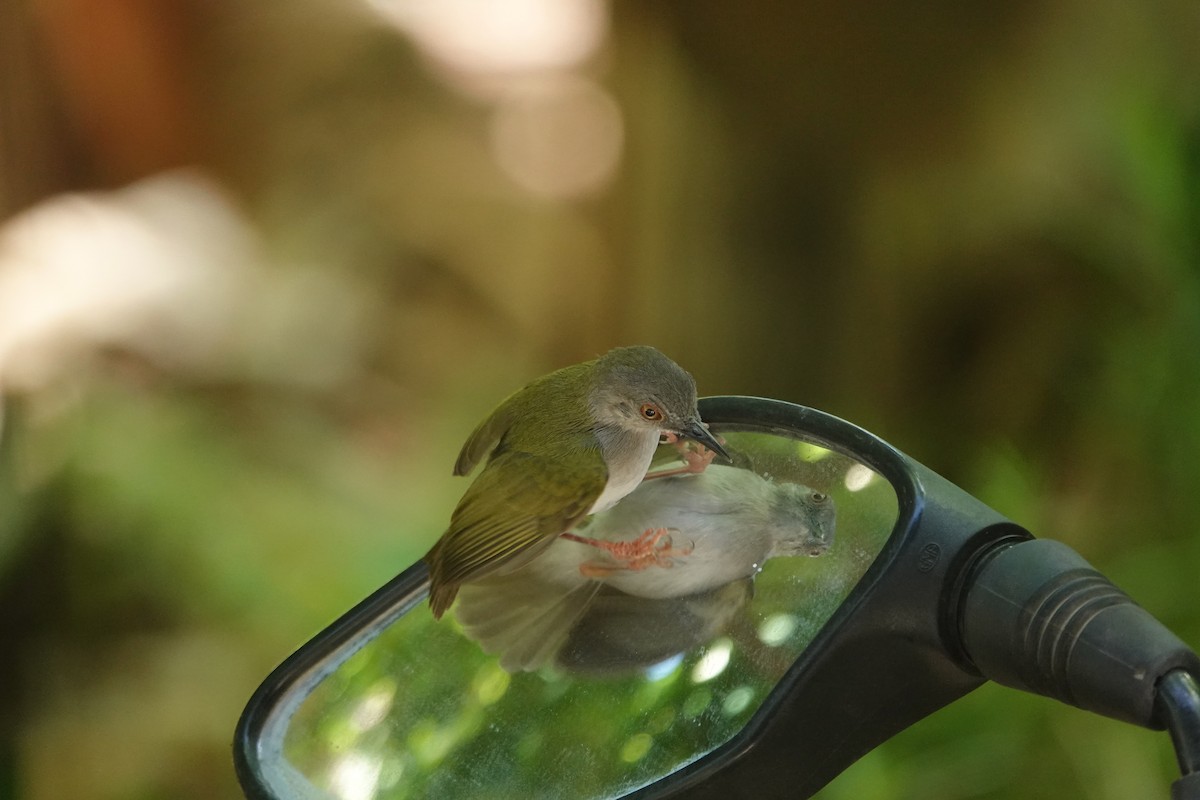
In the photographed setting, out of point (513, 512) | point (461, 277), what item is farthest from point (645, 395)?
point (461, 277)

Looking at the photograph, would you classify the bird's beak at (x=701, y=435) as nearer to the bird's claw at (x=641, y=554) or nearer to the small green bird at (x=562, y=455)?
the small green bird at (x=562, y=455)

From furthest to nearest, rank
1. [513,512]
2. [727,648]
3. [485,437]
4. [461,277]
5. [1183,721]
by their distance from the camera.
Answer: [461,277] → [485,437] → [513,512] → [727,648] → [1183,721]

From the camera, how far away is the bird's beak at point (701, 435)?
981mm

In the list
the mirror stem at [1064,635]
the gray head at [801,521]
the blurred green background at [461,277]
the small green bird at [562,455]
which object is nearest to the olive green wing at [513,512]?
the small green bird at [562,455]

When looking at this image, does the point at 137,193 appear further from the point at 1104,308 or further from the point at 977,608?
the point at 977,608

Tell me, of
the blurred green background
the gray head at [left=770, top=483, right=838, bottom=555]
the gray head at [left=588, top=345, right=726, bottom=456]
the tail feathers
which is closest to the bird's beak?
the gray head at [left=588, top=345, right=726, bottom=456]

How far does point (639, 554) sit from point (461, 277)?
2001 millimetres

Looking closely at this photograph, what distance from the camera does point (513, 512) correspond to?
0.97m

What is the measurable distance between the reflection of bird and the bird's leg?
3 centimetres

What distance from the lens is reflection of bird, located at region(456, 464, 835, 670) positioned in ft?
2.80

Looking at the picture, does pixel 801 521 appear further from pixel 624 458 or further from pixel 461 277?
pixel 461 277

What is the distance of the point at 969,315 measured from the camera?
8.74 ft

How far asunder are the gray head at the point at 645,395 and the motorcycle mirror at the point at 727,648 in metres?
0.04

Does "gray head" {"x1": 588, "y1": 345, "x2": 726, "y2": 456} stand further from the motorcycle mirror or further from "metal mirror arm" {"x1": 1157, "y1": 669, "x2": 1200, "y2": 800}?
"metal mirror arm" {"x1": 1157, "y1": 669, "x2": 1200, "y2": 800}
